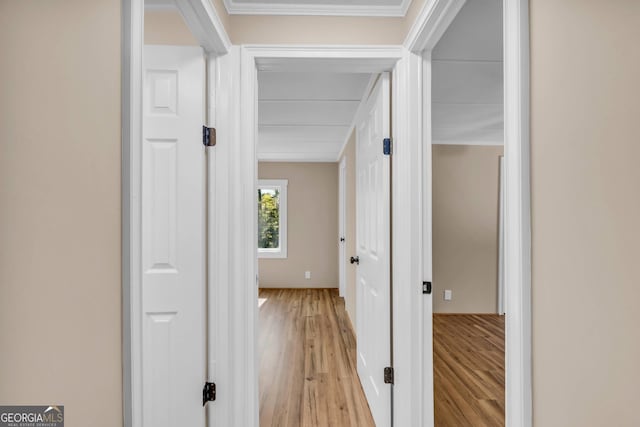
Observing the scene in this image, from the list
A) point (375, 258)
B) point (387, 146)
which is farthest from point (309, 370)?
point (387, 146)

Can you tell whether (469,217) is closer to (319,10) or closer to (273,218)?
(273,218)

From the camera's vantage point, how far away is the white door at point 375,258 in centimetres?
187

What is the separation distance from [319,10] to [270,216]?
4.95 metres

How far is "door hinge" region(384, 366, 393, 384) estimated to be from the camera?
6.04 ft

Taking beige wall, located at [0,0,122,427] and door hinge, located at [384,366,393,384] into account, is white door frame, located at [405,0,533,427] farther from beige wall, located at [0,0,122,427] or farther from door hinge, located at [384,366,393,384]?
door hinge, located at [384,366,393,384]

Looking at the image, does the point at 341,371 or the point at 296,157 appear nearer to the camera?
the point at 341,371

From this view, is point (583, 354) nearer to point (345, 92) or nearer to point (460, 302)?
point (345, 92)

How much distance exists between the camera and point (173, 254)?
161cm

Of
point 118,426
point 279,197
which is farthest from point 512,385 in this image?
point 279,197

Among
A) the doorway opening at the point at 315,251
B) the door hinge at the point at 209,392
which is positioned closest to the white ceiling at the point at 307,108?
the doorway opening at the point at 315,251

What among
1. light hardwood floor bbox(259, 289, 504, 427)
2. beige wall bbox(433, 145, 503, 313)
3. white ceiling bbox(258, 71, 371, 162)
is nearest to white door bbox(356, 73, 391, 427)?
light hardwood floor bbox(259, 289, 504, 427)

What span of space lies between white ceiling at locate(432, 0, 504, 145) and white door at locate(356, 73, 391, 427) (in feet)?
1.68

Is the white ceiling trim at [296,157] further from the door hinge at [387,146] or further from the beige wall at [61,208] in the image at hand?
the beige wall at [61,208]

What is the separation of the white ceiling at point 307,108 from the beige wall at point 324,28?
1.73 feet
